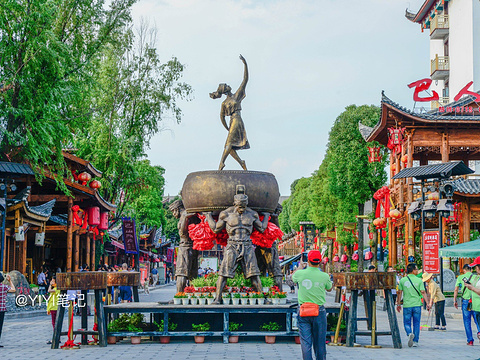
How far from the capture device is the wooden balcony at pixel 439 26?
44566 mm

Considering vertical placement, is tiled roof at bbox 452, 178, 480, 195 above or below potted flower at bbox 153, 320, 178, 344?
above

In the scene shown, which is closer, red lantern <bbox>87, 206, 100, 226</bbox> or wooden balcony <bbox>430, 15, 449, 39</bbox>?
red lantern <bbox>87, 206, 100, 226</bbox>

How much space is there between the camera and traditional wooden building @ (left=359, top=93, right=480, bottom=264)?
2727cm

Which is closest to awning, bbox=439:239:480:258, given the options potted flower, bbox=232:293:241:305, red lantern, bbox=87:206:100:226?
potted flower, bbox=232:293:241:305

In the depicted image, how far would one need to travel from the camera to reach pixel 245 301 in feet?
40.7

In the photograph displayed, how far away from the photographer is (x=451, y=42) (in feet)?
145

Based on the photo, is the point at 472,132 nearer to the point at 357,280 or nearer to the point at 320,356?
the point at 357,280

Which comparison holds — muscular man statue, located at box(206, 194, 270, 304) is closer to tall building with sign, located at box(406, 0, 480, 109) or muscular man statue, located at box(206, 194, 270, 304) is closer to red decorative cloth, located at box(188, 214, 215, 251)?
red decorative cloth, located at box(188, 214, 215, 251)

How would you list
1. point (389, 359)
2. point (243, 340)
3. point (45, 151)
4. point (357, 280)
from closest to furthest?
point (389, 359), point (357, 280), point (243, 340), point (45, 151)

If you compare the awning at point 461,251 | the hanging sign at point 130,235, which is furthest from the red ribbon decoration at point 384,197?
the hanging sign at point 130,235

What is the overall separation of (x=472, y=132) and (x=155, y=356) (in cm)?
2358

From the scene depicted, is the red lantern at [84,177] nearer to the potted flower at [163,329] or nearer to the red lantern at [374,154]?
the red lantern at [374,154]

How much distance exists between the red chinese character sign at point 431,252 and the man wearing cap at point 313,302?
45.6 feet

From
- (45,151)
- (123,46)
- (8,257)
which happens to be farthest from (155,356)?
(123,46)
